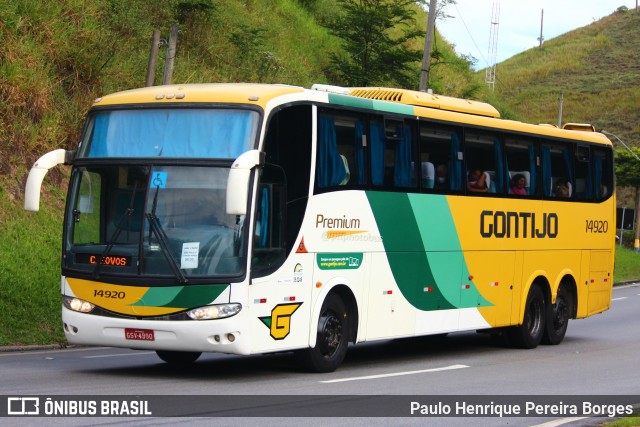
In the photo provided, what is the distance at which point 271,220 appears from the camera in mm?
13734

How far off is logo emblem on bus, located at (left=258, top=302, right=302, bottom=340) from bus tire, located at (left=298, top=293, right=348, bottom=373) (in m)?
0.68

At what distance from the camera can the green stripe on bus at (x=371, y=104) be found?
595 inches

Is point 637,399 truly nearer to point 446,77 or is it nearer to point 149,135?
point 149,135

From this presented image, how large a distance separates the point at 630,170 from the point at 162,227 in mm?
57101

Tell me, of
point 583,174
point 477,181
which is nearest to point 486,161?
point 477,181

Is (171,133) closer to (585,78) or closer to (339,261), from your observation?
(339,261)

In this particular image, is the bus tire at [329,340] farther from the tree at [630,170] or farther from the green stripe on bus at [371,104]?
the tree at [630,170]

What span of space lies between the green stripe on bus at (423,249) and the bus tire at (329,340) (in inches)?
56.2

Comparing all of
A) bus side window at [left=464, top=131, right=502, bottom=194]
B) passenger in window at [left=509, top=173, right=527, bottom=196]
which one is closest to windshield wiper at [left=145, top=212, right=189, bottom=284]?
bus side window at [left=464, top=131, right=502, bottom=194]

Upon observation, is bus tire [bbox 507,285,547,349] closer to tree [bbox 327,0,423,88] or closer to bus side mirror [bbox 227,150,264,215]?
bus side mirror [bbox 227,150,264,215]

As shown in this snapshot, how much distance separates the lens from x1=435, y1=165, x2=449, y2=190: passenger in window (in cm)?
1730

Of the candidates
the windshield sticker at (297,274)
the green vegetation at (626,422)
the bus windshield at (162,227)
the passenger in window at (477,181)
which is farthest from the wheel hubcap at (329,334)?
the green vegetation at (626,422)

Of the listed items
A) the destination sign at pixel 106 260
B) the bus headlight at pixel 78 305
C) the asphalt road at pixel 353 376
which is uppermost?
the destination sign at pixel 106 260

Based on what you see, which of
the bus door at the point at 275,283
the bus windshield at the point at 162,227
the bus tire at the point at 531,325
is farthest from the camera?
the bus tire at the point at 531,325
